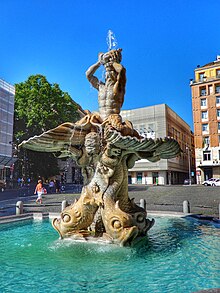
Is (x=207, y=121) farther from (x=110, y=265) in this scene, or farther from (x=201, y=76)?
(x=110, y=265)

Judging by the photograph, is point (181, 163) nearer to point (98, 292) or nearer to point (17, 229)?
point (17, 229)

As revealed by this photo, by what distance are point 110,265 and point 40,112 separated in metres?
33.5

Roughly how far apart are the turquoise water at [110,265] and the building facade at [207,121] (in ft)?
141

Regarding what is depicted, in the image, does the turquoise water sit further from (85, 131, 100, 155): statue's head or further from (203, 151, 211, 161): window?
(203, 151, 211, 161): window

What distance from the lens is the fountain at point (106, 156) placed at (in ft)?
18.3

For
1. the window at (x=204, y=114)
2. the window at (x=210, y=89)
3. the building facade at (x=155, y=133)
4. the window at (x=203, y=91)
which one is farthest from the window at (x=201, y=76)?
the building facade at (x=155, y=133)

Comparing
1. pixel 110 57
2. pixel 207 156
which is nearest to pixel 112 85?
pixel 110 57

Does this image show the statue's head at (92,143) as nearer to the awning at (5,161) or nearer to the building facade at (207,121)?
the awning at (5,161)

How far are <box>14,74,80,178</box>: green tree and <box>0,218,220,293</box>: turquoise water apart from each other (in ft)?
102

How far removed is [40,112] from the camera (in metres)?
36.0

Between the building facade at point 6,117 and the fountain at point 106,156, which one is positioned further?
the building facade at point 6,117

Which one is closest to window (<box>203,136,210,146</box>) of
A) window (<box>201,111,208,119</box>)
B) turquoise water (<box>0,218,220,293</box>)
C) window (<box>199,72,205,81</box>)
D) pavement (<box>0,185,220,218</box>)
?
window (<box>201,111,208,119</box>)

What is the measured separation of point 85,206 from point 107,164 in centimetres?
102

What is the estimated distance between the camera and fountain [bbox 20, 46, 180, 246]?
557 cm
